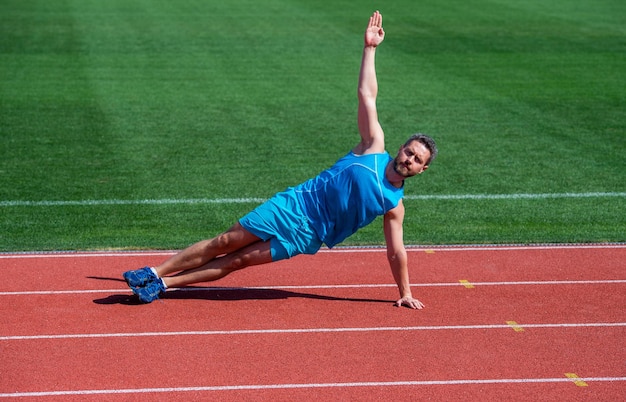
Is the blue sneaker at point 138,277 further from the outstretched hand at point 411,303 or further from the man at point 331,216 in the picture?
the outstretched hand at point 411,303

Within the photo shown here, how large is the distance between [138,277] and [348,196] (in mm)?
1718

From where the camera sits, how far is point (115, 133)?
14266 millimetres

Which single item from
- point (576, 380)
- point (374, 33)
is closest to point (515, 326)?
point (576, 380)

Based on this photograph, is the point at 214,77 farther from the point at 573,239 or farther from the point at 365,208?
the point at 365,208

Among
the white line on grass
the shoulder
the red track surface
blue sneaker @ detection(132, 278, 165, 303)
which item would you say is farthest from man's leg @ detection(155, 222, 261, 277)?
the white line on grass

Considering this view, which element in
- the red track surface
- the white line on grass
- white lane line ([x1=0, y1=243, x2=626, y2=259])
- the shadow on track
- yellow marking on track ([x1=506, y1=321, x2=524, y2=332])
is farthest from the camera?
the white line on grass

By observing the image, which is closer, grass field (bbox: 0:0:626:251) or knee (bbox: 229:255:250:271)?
knee (bbox: 229:255:250:271)

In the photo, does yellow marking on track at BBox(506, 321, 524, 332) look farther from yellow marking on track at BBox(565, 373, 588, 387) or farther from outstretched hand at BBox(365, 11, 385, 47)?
outstretched hand at BBox(365, 11, 385, 47)

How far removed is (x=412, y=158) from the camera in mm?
7277

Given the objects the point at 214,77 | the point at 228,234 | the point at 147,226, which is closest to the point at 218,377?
the point at 228,234

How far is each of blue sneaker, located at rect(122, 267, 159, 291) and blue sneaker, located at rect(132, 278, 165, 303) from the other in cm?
3

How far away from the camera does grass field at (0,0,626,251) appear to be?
426 inches

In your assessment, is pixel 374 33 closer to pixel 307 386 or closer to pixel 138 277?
pixel 138 277

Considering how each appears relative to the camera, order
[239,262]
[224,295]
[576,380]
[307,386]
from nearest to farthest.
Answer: [307,386], [576,380], [239,262], [224,295]
